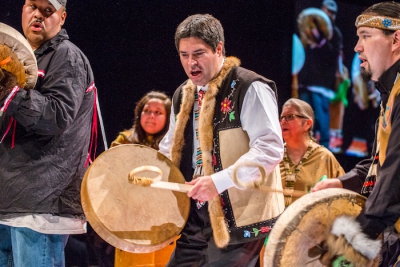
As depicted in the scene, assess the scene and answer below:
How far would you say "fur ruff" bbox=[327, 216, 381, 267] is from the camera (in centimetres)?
192

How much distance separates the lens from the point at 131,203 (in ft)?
8.88

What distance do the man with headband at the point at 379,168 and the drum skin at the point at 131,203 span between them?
776mm

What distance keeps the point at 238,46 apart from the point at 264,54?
34 cm

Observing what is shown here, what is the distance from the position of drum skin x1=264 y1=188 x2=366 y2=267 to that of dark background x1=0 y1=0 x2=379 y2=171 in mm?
3574

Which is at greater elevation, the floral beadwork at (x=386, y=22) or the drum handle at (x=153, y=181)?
the floral beadwork at (x=386, y=22)

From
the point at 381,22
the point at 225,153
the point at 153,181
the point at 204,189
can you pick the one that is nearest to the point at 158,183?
the point at 153,181

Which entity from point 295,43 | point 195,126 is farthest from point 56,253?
point 295,43

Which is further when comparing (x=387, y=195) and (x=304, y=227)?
(x=304, y=227)

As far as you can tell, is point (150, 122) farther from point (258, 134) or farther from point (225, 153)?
point (258, 134)

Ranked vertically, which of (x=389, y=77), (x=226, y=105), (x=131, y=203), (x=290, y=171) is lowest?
(x=290, y=171)

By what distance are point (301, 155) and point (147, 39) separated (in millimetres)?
2050

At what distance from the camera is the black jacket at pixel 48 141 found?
2521mm

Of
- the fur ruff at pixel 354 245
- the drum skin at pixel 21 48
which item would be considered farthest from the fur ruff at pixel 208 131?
the drum skin at pixel 21 48

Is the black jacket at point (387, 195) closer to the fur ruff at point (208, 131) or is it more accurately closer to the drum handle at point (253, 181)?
the drum handle at point (253, 181)
